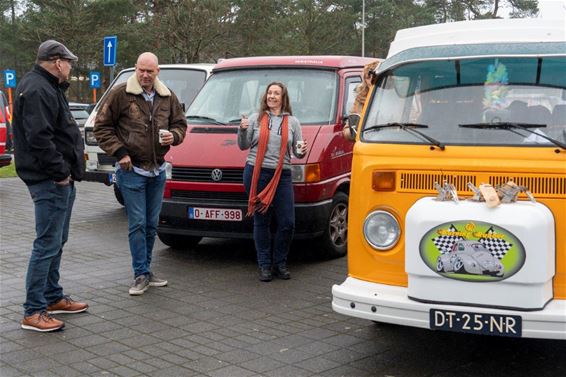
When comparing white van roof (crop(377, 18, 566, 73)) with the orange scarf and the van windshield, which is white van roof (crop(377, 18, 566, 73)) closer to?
the van windshield

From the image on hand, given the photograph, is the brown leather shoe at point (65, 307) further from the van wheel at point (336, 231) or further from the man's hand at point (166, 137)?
the van wheel at point (336, 231)

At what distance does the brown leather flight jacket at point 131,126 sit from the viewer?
704 centimetres

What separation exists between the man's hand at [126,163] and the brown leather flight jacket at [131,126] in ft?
0.11

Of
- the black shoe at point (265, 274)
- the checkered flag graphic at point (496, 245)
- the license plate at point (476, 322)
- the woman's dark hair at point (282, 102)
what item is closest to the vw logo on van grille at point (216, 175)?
the woman's dark hair at point (282, 102)

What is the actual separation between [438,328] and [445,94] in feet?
5.43

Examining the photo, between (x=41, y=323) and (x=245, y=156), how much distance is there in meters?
2.98

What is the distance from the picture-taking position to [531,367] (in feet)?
17.2

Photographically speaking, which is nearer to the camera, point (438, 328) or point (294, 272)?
point (438, 328)

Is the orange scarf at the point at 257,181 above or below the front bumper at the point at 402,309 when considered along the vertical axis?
above

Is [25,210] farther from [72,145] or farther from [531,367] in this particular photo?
[531,367]

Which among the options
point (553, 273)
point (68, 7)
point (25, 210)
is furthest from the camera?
point (68, 7)

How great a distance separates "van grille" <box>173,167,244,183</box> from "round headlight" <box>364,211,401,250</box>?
305cm

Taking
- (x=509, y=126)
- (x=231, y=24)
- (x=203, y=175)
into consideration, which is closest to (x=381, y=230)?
(x=509, y=126)

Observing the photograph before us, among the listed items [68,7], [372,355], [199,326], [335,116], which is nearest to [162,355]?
[199,326]
